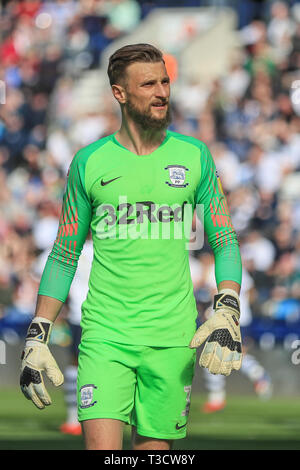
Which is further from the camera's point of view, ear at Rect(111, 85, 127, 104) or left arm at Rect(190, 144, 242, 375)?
ear at Rect(111, 85, 127, 104)

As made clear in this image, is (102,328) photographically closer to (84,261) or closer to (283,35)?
(84,261)

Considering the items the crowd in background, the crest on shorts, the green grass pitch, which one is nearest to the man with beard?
the crest on shorts

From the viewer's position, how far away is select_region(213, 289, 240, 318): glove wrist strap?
532 cm

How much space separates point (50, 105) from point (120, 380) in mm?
14088

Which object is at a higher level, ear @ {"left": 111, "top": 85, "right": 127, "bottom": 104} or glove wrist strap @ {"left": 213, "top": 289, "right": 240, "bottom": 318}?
ear @ {"left": 111, "top": 85, "right": 127, "bottom": 104}

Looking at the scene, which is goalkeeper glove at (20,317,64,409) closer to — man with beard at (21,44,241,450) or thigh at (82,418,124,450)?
man with beard at (21,44,241,450)

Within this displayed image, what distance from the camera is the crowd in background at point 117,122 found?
1550 centimetres

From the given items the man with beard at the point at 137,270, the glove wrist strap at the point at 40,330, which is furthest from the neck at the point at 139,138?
the glove wrist strap at the point at 40,330

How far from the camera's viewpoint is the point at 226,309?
5.30 meters

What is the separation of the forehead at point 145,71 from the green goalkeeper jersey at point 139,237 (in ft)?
1.23

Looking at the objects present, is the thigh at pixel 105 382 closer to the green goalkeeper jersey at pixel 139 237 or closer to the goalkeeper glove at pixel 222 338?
the green goalkeeper jersey at pixel 139 237

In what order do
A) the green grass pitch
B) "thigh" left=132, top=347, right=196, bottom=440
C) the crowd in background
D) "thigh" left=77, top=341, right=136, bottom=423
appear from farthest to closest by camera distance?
1. the crowd in background
2. the green grass pitch
3. "thigh" left=132, top=347, right=196, bottom=440
4. "thigh" left=77, top=341, right=136, bottom=423

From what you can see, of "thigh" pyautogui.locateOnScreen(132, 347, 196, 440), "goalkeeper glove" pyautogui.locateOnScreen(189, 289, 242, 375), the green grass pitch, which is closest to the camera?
"goalkeeper glove" pyautogui.locateOnScreen(189, 289, 242, 375)

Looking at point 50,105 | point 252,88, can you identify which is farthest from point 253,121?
point 50,105
